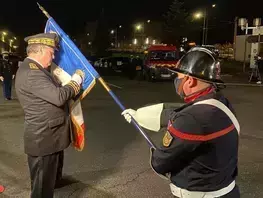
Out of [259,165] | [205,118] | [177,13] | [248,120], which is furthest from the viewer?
[177,13]

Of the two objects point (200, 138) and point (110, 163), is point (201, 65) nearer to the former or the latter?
point (200, 138)

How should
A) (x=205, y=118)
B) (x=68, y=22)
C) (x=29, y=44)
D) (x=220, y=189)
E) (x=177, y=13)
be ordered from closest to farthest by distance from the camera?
(x=205, y=118) → (x=220, y=189) → (x=29, y=44) → (x=177, y=13) → (x=68, y=22)

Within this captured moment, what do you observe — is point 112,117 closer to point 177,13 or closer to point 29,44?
point 29,44

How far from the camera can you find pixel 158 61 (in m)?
21.7

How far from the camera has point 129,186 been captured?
5.02m

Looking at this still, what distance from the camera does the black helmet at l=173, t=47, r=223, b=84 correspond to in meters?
2.07

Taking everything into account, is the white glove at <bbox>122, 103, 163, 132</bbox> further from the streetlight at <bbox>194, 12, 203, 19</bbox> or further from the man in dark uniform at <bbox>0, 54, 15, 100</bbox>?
the streetlight at <bbox>194, 12, 203, 19</bbox>

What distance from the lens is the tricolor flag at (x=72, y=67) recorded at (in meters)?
3.75

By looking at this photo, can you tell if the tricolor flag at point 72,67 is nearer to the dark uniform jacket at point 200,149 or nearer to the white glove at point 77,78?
the white glove at point 77,78

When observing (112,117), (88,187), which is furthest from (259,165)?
(112,117)

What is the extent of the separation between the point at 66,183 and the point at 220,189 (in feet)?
11.2

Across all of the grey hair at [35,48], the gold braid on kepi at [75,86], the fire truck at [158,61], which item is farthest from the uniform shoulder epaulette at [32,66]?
the fire truck at [158,61]

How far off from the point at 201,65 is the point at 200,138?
0.44 m

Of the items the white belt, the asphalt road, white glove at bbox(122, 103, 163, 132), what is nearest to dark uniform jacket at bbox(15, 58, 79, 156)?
white glove at bbox(122, 103, 163, 132)
